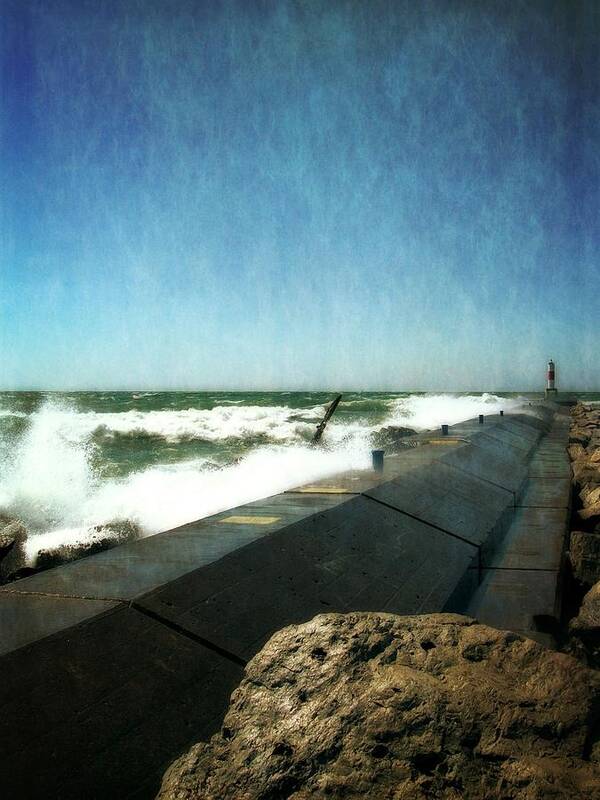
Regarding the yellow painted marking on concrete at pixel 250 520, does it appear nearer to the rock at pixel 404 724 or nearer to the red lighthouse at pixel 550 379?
the rock at pixel 404 724

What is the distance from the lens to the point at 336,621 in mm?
2156

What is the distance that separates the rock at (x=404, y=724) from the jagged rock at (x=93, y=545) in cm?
399

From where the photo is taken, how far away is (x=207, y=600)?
3.26 meters

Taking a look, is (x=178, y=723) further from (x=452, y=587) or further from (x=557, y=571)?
(x=557, y=571)

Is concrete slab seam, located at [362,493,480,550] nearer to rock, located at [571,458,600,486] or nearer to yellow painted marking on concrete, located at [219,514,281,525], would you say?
yellow painted marking on concrete, located at [219,514,281,525]

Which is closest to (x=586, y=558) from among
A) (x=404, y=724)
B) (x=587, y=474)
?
(x=587, y=474)

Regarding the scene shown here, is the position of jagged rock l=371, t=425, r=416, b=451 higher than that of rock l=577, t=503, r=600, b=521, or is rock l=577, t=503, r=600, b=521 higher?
jagged rock l=371, t=425, r=416, b=451

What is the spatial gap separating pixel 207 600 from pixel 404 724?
173 centimetres

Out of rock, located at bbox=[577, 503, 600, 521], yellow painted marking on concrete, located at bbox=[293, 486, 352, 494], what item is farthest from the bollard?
rock, located at bbox=[577, 503, 600, 521]

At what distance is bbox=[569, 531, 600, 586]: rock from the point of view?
511 centimetres

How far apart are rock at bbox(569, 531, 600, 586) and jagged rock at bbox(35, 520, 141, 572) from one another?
391cm

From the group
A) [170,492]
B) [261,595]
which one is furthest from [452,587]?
[170,492]

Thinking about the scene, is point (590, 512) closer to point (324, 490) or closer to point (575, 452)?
point (324, 490)

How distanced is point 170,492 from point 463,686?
714 centimetres
